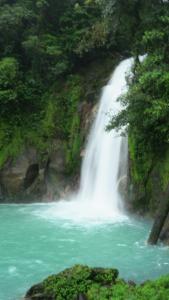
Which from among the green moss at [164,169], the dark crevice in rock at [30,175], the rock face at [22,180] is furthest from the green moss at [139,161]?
the dark crevice in rock at [30,175]

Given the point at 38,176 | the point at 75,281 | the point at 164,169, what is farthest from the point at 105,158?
the point at 75,281

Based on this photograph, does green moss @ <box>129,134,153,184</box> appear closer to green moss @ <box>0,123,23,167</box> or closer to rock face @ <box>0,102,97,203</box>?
rock face @ <box>0,102,97,203</box>

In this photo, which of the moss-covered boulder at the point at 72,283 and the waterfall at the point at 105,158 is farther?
the waterfall at the point at 105,158

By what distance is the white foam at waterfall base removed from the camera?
15852 mm

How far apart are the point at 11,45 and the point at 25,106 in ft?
10.9

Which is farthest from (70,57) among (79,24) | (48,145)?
(48,145)

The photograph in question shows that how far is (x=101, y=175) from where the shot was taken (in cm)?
1733

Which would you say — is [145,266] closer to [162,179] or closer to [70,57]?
[162,179]

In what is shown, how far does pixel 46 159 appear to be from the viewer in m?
19.1

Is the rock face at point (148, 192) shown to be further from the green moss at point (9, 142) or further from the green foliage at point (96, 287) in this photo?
the green moss at point (9, 142)

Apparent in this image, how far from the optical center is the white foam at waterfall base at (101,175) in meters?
15.9

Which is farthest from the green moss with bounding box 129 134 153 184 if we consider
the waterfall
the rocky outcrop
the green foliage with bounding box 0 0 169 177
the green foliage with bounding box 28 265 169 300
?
the green foliage with bounding box 28 265 169 300

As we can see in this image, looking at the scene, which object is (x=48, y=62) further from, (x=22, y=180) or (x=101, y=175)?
(x=101, y=175)

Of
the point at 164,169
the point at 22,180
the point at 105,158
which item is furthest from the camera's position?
the point at 22,180
